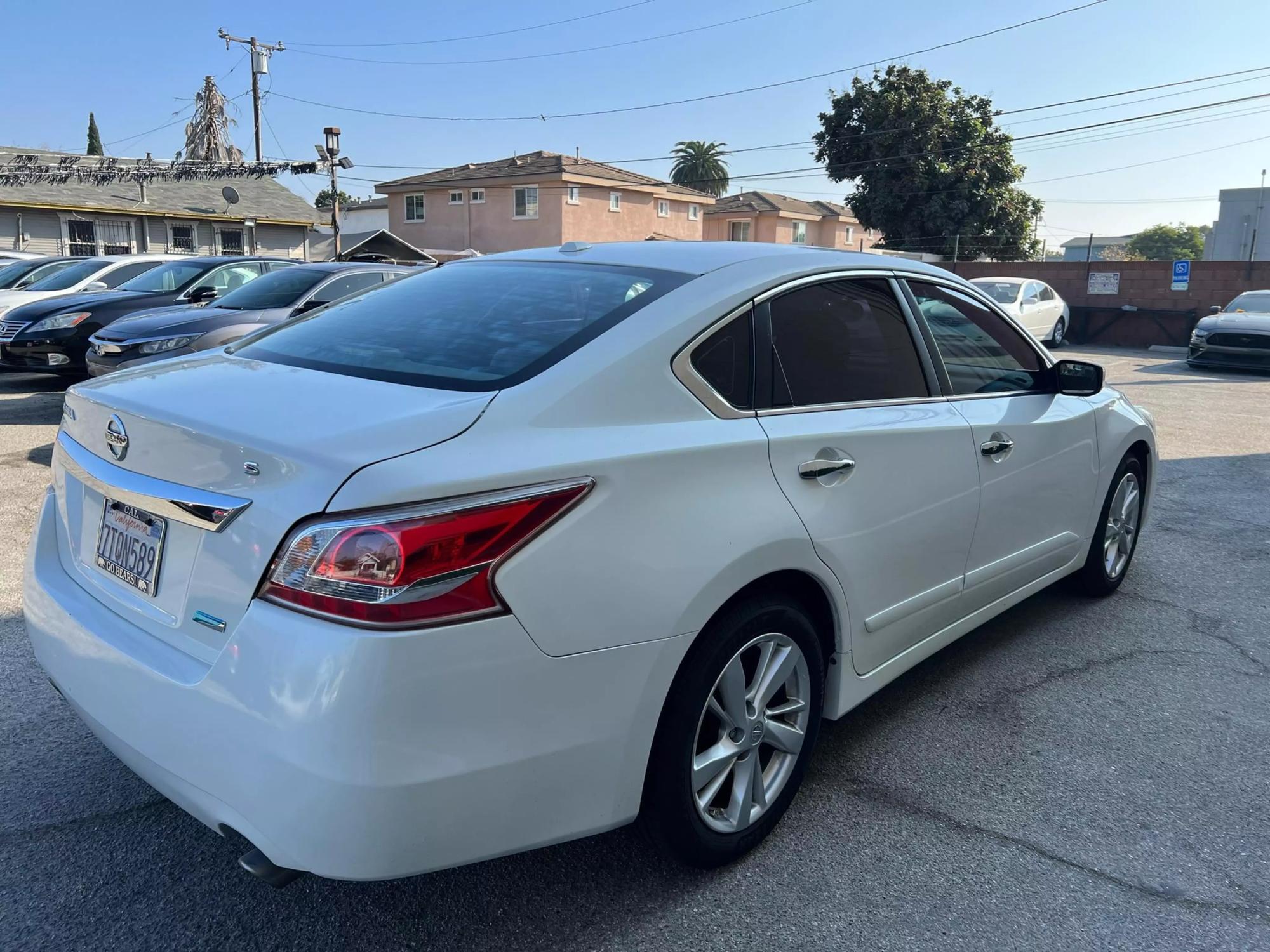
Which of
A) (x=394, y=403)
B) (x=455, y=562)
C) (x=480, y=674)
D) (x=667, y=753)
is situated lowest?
(x=667, y=753)

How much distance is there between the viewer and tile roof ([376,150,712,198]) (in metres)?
41.0

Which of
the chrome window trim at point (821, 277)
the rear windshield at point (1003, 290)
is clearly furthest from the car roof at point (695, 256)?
the rear windshield at point (1003, 290)

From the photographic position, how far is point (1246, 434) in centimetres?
1025

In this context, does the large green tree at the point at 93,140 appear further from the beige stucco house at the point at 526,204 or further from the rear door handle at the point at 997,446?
the rear door handle at the point at 997,446

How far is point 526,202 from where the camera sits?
41.5 meters

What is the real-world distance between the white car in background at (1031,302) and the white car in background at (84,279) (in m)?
14.2

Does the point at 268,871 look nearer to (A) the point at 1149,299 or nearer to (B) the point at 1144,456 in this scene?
(B) the point at 1144,456

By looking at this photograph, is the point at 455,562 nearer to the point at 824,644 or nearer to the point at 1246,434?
the point at 824,644

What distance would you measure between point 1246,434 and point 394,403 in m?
10.6

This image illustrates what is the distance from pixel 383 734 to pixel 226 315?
8.17 metres

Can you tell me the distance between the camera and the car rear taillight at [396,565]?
1.88 metres

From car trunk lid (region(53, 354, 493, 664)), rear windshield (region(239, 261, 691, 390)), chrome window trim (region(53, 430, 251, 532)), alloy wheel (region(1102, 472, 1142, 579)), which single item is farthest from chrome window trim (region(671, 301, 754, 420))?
alloy wheel (region(1102, 472, 1142, 579))

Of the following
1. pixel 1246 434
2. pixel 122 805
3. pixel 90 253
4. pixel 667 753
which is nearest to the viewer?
pixel 667 753

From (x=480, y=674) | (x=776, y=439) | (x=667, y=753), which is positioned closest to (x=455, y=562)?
(x=480, y=674)
